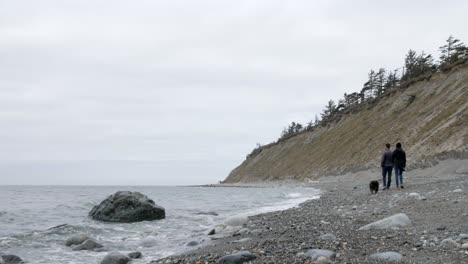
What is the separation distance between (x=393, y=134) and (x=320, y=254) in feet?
156

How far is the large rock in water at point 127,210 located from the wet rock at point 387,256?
42.1 feet

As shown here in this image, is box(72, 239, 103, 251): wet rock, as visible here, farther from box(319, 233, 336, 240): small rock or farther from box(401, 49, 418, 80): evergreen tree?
box(401, 49, 418, 80): evergreen tree

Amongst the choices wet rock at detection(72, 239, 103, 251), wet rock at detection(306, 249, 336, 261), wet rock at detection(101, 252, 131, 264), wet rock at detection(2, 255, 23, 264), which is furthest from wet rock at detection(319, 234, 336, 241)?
wet rock at detection(2, 255, 23, 264)

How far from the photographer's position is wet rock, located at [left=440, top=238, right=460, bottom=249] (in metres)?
7.38

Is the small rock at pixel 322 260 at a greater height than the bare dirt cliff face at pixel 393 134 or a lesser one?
lesser

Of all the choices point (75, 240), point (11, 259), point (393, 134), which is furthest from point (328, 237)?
point (393, 134)

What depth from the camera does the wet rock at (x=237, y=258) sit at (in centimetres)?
762

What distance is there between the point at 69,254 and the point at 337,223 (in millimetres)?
6704

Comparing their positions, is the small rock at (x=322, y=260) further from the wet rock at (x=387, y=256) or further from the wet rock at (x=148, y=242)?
the wet rock at (x=148, y=242)

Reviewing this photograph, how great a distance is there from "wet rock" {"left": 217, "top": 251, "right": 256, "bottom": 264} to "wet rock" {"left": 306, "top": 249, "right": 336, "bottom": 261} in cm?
99

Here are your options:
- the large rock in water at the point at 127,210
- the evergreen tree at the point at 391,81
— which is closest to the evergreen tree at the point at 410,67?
the evergreen tree at the point at 391,81

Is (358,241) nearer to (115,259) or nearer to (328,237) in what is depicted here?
(328,237)

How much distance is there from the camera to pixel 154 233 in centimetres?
1448

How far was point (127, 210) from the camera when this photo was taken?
A: 1839 centimetres
